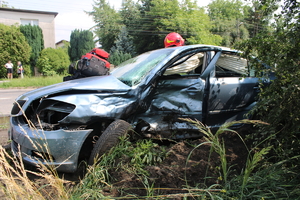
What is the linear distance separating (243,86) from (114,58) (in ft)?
74.4

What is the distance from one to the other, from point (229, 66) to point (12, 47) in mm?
21554

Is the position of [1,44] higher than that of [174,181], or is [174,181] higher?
[1,44]

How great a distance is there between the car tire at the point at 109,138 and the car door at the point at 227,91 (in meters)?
1.24

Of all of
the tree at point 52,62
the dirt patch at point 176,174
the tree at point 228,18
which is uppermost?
the tree at point 228,18

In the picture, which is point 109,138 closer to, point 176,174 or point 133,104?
point 133,104

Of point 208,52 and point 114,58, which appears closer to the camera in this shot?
point 208,52

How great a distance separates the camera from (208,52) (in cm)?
335

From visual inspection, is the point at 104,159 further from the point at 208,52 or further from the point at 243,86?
the point at 243,86

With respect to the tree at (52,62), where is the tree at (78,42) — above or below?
above

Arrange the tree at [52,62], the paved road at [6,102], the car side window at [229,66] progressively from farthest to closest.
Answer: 1. the tree at [52,62]
2. the paved road at [6,102]
3. the car side window at [229,66]

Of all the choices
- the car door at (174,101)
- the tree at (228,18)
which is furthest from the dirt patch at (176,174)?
the tree at (228,18)

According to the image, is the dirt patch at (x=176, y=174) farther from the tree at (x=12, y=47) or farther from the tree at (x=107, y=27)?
the tree at (x=107, y=27)

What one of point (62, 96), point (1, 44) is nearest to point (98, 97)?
point (62, 96)

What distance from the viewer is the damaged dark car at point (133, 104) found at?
2.33 metres
